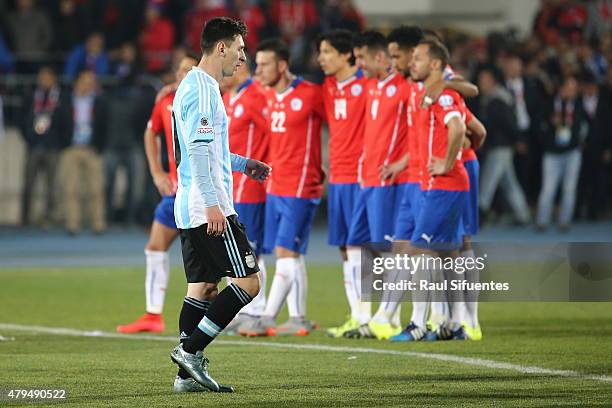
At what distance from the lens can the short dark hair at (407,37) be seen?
37.8 ft

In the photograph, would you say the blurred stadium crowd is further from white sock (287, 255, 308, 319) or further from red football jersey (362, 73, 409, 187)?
white sock (287, 255, 308, 319)

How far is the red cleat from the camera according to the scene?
473 inches

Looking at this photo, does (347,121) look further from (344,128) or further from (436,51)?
(436,51)

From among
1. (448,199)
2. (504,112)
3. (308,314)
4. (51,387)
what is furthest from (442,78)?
(504,112)

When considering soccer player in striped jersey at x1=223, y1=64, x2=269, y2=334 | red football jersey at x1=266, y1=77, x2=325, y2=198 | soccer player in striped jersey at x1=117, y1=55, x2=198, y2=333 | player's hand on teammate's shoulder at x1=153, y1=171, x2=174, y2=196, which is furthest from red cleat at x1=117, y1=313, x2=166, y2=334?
red football jersey at x1=266, y1=77, x2=325, y2=198

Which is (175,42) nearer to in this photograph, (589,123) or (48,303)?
(589,123)

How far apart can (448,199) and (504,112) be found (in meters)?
11.2

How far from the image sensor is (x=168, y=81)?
20.6m

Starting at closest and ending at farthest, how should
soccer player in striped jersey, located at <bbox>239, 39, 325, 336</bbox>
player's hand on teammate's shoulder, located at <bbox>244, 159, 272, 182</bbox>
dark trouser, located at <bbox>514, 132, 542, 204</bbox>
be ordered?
player's hand on teammate's shoulder, located at <bbox>244, 159, 272, 182</bbox> < soccer player in striped jersey, located at <bbox>239, 39, 325, 336</bbox> < dark trouser, located at <bbox>514, 132, 542, 204</bbox>

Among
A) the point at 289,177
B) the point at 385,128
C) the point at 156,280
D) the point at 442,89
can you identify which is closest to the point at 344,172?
the point at 289,177

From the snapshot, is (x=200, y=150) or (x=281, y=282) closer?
(x=200, y=150)

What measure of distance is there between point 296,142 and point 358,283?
1306 mm

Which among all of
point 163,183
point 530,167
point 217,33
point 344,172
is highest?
point 217,33

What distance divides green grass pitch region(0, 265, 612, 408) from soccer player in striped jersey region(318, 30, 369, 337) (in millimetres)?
907
